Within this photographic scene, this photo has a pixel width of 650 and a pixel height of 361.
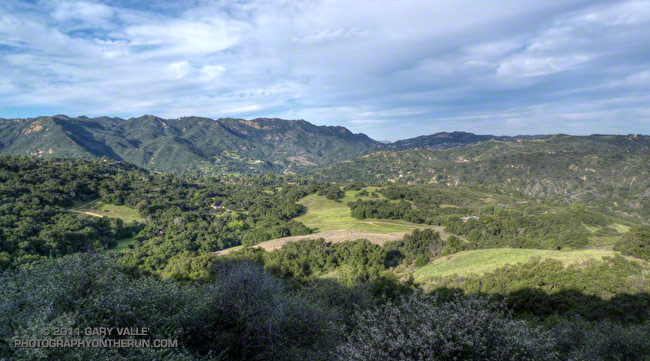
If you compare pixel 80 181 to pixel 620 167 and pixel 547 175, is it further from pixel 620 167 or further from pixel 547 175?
Result: pixel 620 167

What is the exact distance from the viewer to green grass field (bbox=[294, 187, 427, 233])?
2356 inches

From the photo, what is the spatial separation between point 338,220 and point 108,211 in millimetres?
56914

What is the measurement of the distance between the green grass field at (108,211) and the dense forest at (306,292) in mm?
1773

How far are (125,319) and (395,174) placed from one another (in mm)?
199295

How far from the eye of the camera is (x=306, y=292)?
21.6 meters

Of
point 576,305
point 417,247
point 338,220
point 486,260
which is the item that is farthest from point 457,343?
point 338,220

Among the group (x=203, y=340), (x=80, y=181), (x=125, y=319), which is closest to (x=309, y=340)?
(x=203, y=340)

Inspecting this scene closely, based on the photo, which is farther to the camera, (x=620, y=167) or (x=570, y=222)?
(x=620, y=167)

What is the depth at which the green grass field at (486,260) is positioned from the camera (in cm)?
2477

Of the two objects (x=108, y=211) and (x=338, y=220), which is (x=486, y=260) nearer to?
(x=338, y=220)

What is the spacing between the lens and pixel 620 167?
420 feet

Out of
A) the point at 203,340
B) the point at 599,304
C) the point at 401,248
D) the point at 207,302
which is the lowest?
the point at 401,248

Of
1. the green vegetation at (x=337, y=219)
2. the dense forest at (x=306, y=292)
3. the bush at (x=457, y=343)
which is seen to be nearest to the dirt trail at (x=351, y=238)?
the dense forest at (x=306, y=292)

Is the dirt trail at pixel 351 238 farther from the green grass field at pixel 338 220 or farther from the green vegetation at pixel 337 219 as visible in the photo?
the green vegetation at pixel 337 219
